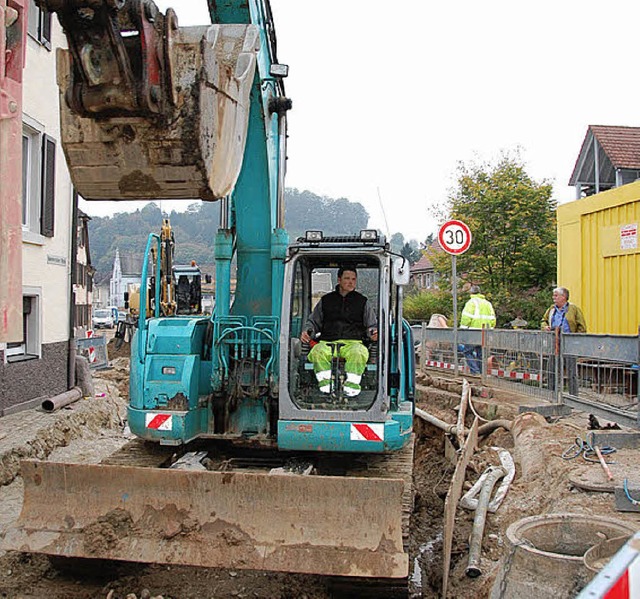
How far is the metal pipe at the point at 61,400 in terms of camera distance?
996 cm

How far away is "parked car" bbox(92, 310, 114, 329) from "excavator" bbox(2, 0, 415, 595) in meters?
48.1

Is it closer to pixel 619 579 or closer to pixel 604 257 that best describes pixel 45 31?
pixel 604 257

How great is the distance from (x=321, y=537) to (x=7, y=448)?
4.66m

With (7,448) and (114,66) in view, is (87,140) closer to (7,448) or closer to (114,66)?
(114,66)

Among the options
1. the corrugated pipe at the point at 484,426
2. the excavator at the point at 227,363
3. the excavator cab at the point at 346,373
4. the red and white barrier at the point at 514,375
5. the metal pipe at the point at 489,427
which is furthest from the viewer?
the red and white barrier at the point at 514,375

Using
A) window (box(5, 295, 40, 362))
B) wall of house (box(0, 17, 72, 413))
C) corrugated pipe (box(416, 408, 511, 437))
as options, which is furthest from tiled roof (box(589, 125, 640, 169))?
window (box(5, 295, 40, 362))

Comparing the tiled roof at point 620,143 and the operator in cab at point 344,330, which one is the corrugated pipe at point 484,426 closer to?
the operator in cab at point 344,330

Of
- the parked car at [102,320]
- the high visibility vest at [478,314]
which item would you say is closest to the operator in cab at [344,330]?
the high visibility vest at [478,314]

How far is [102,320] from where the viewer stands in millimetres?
54875

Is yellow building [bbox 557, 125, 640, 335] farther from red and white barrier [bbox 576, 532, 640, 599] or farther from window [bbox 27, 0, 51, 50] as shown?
red and white barrier [bbox 576, 532, 640, 599]

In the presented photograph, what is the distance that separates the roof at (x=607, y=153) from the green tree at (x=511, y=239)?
3283 millimetres

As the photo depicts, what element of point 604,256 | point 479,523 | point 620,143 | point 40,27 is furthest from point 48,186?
point 620,143

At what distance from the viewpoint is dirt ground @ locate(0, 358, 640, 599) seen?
4.85 m

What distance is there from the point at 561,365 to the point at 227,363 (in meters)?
4.29
